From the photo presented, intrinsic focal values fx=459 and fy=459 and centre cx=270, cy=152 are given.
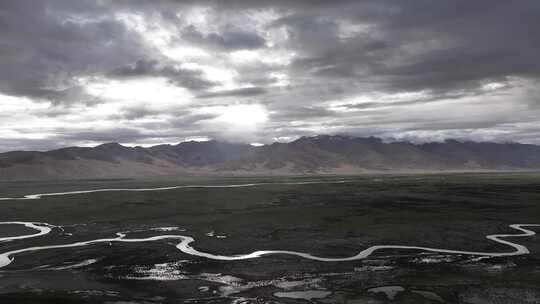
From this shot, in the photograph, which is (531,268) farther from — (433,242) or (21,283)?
(21,283)

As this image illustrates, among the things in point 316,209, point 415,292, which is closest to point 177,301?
point 415,292

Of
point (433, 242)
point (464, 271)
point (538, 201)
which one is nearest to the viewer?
point (464, 271)

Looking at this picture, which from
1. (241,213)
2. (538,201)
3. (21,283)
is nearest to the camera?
(21,283)

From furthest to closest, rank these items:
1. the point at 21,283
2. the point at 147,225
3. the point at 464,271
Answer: the point at 147,225
the point at 464,271
the point at 21,283

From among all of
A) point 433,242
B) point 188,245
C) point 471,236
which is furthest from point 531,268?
point 188,245

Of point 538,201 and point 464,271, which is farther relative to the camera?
point 538,201

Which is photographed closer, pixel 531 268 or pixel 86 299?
pixel 86 299

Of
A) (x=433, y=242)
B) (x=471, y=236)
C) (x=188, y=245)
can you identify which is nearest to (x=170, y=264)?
(x=188, y=245)

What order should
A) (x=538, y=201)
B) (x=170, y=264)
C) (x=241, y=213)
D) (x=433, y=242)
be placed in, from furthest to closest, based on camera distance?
(x=538, y=201) < (x=241, y=213) < (x=433, y=242) < (x=170, y=264)

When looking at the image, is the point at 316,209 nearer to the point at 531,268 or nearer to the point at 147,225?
the point at 147,225
